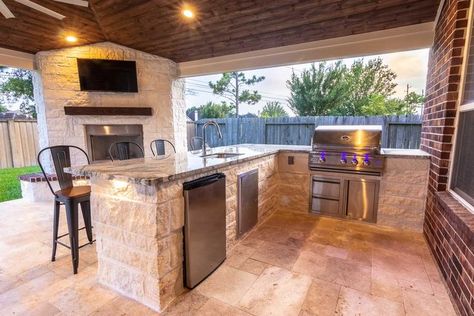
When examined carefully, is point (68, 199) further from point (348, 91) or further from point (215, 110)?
point (215, 110)

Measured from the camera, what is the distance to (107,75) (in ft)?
13.0

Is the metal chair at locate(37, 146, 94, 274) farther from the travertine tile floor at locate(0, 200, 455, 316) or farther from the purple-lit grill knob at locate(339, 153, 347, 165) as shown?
the purple-lit grill knob at locate(339, 153, 347, 165)

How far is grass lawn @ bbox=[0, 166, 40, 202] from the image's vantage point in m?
4.14

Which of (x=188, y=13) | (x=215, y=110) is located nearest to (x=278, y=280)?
(x=188, y=13)

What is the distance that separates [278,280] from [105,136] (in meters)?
3.97

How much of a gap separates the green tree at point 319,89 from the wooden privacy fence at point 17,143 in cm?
758

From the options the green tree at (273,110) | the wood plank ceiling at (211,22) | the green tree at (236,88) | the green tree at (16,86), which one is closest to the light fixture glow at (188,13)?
the wood plank ceiling at (211,22)

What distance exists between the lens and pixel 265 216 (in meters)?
3.05

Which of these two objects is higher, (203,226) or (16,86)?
(16,86)

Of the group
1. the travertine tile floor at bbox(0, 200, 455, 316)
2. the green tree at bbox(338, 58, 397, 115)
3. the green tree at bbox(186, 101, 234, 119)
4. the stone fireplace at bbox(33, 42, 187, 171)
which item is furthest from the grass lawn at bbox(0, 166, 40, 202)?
the green tree at bbox(338, 58, 397, 115)

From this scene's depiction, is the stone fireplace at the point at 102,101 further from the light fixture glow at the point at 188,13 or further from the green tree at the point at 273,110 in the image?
the green tree at the point at 273,110

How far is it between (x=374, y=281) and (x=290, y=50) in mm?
3088

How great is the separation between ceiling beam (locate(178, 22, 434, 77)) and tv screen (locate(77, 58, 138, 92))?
118 cm

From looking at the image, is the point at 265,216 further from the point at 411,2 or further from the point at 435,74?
the point at 411,2
